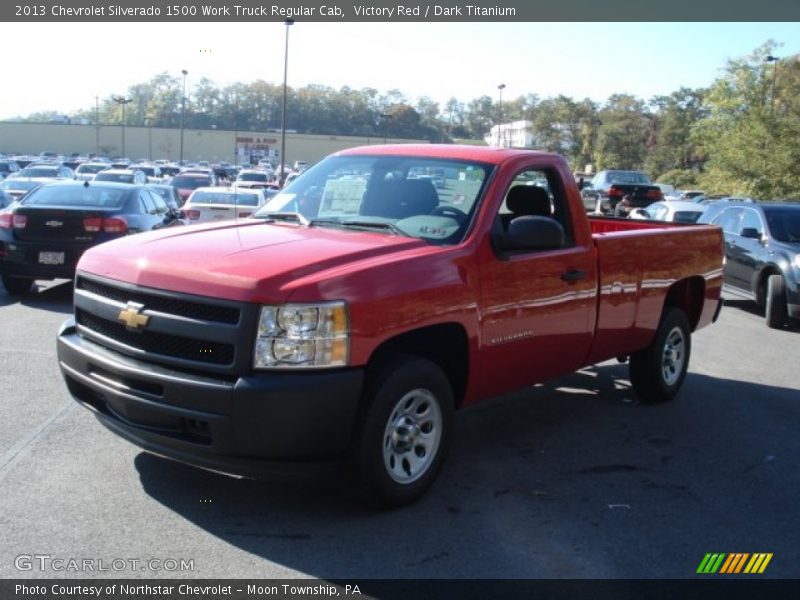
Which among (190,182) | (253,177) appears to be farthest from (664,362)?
(253,177)

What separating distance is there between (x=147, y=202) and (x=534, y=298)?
8742 millimetres

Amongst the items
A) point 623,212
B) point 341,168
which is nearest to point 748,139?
point 623,212

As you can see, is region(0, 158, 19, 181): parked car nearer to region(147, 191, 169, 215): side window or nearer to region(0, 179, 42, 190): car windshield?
region(0, 179, 42, 190): car windshield

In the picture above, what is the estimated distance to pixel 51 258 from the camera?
11.3m

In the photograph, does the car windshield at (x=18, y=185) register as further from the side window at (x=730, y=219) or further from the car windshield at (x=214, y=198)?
the side window at (x=730, y=219)

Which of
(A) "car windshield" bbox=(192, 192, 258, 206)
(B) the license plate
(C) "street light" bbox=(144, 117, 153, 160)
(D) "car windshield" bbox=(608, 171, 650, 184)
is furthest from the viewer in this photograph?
(C) "street light" bbox=(144, 117, 153, 160)

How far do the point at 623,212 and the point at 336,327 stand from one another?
26696mm

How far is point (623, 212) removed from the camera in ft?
97.6

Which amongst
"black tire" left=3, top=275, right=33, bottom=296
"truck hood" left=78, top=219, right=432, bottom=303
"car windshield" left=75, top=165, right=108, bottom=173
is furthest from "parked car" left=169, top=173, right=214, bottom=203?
"truck hood" left=78, top=219, right=432, bottom=303

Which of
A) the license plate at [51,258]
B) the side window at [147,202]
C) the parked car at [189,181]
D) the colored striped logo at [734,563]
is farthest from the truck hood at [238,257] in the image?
the parked car at [189,181]

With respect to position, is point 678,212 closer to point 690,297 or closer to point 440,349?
point 690,297

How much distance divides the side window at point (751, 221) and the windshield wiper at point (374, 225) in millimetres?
9378

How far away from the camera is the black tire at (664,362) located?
7477 millimetres

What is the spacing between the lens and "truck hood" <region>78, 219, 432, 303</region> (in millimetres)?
4387
